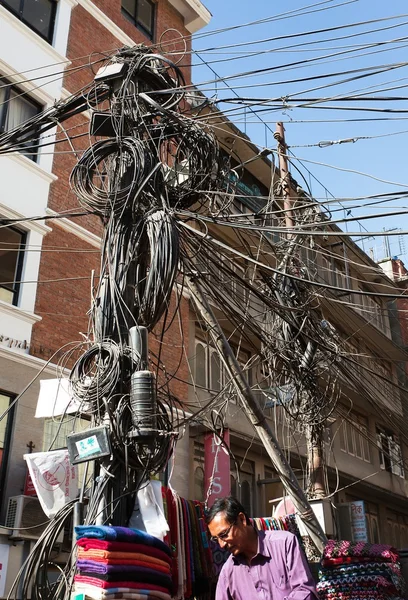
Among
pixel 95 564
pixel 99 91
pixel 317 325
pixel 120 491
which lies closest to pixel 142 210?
pixel 99 91

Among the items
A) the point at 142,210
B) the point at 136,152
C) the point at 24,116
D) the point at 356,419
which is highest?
the point at 24,116

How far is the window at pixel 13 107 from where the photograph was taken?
13.1 metres

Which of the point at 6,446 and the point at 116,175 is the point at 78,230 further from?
the point at 116,175

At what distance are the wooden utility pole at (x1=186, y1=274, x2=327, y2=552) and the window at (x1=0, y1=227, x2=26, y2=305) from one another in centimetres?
603

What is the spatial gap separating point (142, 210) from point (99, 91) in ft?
5.47

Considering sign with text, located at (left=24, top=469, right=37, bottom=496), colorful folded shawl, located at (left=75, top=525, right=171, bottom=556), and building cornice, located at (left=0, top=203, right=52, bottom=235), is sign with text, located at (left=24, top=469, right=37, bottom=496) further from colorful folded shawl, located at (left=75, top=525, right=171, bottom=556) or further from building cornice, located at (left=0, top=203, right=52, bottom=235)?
colorful folded shawl, located at (left=75, top=525, right=171, bottom=556)

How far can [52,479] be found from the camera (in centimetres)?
1013

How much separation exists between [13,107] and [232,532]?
11567 mm

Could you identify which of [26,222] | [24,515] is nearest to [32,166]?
[26,222]

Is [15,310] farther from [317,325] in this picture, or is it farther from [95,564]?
[95,564]

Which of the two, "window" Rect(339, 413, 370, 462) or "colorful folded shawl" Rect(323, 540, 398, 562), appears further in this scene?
"window" Rect(339, 413, 370, 462)

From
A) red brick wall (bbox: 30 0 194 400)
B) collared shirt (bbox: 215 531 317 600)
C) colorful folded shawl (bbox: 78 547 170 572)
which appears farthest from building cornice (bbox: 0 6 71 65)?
collared shirt (bbox: 215 531 317 600)

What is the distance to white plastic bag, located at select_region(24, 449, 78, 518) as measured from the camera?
9.93m

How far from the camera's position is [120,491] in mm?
5188
